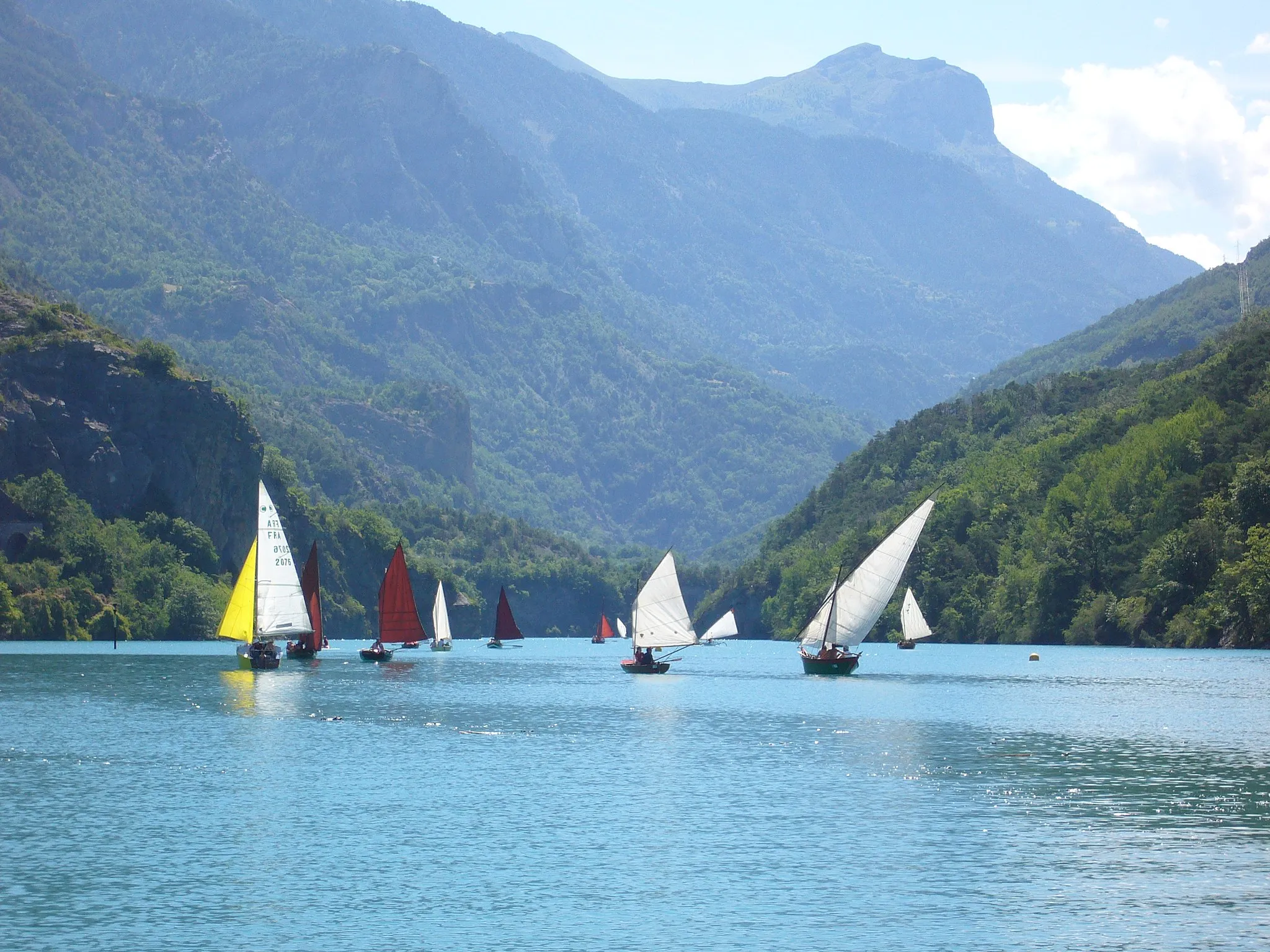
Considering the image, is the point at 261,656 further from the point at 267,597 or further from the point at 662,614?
the point at 662,614

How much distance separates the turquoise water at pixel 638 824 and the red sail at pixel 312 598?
50588 millimetres

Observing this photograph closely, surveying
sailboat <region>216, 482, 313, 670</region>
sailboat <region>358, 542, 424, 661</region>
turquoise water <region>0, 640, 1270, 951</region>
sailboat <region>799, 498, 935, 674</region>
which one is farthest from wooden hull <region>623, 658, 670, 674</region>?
turquoise water <region>0, 640, 1270, 951</region>

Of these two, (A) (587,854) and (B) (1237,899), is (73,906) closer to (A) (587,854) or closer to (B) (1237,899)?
(A) (587,854)

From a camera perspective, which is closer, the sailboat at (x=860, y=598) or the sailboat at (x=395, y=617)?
the sailboat at (x=860, y=598)

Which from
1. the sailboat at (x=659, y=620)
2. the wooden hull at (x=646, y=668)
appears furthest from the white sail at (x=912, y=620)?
the wooden hull at (x=646, y=668)

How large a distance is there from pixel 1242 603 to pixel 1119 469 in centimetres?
3866

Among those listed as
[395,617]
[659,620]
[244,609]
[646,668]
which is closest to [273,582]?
[244,609]

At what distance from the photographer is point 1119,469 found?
175750mm

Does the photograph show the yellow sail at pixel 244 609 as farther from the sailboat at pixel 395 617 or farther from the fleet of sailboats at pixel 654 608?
the sailboat at pixel 395 617

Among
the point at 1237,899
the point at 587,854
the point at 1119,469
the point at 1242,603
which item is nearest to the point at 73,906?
the point at 587,854

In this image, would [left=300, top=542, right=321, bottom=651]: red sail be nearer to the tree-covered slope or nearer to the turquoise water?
the turquoise water

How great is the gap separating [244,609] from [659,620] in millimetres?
31860

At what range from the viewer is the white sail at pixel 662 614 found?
4938 inches

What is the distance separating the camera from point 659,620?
131500mm
